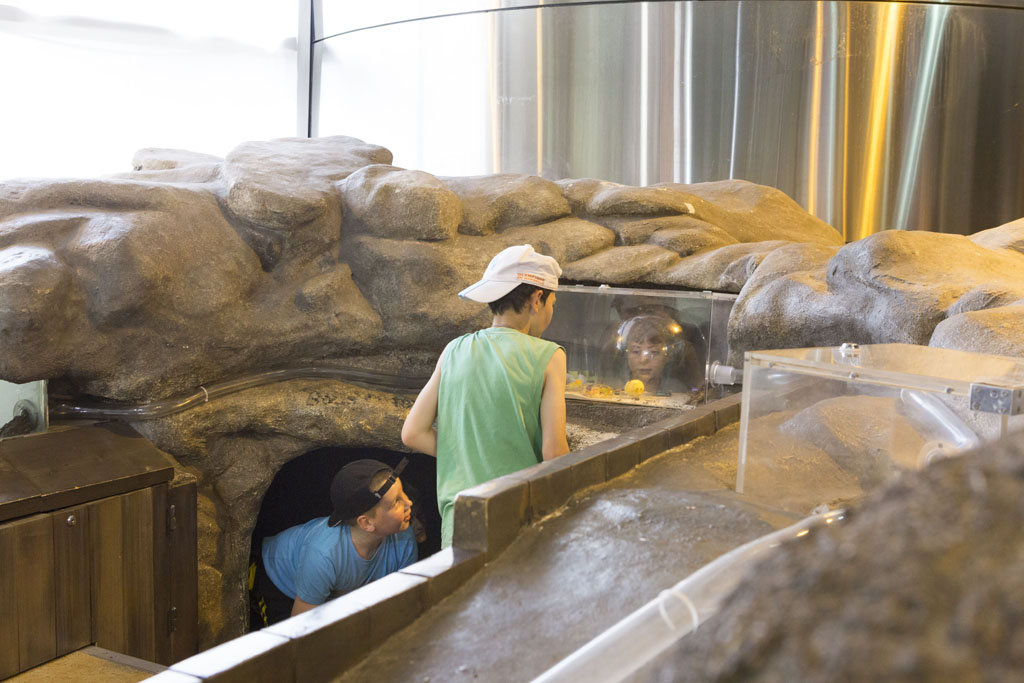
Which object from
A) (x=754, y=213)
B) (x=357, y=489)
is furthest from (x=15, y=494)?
(x=754, y=213)

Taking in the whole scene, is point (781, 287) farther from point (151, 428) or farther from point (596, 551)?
point (151, 428)

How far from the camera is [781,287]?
12.3ft

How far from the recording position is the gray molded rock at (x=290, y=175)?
4.57 m

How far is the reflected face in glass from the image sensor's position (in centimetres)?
415

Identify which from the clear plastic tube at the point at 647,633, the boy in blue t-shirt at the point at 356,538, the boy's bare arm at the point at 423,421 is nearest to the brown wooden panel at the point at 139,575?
the boy in blue t-shirt at the point at 356,538

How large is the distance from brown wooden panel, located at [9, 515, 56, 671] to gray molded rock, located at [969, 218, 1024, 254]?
4109mm

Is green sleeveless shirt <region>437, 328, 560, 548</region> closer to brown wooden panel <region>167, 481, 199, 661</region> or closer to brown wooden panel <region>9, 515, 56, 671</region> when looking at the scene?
brown wooden panel <region>9, 515, 56, 671</region>

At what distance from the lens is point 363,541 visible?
4359 mm

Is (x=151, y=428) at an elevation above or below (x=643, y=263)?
below

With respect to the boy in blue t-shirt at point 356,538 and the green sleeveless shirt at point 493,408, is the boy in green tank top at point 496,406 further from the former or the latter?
the boy in blue t-shirt at point 356,538

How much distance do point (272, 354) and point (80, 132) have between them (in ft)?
8.76

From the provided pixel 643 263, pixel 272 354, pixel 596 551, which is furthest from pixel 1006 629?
pixel 272 354

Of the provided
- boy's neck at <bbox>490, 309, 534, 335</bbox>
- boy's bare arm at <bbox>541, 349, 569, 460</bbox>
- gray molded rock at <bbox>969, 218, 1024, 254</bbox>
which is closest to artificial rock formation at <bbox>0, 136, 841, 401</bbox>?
gray molded rock at <bbox>969, 218, 1024, 254</bbox>

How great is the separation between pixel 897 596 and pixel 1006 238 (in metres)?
4.30
